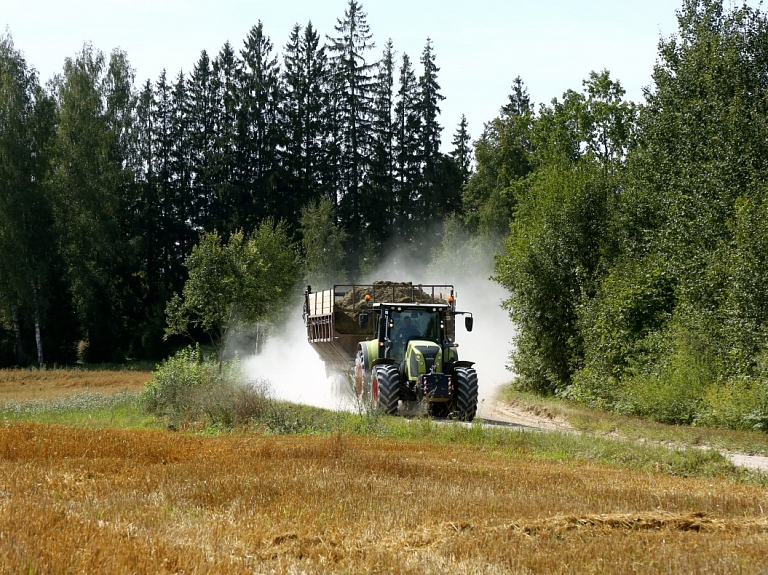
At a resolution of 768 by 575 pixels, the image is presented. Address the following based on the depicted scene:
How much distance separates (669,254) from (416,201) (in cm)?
5090

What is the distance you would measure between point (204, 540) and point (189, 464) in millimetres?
4846

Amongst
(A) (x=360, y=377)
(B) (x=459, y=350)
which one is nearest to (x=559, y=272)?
(A) (x=360, y=377)

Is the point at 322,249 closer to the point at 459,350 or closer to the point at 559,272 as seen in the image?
the point at 459,350

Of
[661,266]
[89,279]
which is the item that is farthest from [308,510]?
[89,279]

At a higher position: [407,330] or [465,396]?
[407,330]

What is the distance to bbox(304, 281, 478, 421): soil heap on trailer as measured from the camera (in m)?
22.2

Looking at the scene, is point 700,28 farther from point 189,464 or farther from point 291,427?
point 189,464

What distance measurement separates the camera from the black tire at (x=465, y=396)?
72.6 ft

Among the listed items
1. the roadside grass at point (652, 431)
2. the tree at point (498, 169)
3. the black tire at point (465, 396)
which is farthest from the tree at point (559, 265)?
the tree at point (498, 169)

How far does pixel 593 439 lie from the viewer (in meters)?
17.4

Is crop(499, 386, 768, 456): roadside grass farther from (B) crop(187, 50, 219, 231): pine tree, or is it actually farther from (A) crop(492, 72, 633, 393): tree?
(B) crop(187, 50, 219, 231): pine tree

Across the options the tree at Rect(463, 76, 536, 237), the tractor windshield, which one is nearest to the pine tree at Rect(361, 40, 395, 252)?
the tree at Rect(463, 76, 536, 237)

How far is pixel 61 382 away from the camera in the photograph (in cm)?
4488

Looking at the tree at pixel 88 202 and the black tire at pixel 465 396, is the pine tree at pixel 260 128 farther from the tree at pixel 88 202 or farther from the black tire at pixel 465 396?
the black tire at pixel 465 396
